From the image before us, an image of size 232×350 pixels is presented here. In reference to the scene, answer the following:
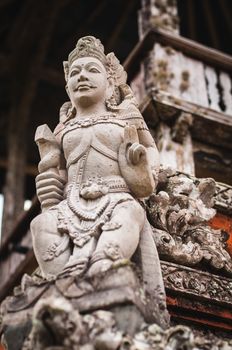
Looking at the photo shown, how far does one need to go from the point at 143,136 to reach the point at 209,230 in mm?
1294

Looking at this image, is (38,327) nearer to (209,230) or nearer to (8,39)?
(209,230)

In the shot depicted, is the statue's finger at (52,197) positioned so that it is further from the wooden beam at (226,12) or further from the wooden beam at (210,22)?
the wooden beam at (226,12)

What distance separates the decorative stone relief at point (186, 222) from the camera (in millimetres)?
5227

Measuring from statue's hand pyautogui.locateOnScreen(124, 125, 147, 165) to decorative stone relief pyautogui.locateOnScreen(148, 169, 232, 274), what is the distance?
0.96 meters

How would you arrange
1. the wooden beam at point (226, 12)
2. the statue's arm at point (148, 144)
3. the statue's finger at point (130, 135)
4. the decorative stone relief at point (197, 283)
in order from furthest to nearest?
the wooden beam at point (226, 12) < the decorative stone relief at point (197, 283) < the statue's arm at point (148, 144) < the statue's finger at point (130, 135)

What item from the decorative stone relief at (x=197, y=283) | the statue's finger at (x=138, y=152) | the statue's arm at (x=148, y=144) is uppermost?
the statue's arm at (x=148, y=144)

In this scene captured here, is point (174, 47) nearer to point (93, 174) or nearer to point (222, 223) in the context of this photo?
point (222, 223)

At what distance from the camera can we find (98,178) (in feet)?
14.2

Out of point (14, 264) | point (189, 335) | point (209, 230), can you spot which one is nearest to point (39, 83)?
point (14, 264)

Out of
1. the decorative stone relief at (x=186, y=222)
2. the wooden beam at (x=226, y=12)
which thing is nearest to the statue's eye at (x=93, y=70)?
the decorative stone relief at (x=186, y=222)

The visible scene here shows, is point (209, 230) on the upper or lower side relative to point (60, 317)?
upper

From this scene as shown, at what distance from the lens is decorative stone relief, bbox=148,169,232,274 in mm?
5227

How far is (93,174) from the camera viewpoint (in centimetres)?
436

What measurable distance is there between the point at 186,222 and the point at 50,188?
1369 mm
